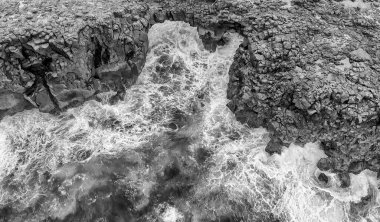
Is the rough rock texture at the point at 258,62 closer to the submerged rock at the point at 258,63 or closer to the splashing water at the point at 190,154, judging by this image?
the submerged rock at the point at 258,63

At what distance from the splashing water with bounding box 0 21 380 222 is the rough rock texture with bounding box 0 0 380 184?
1.04 metres

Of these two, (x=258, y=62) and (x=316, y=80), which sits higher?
(x=258, y=62)

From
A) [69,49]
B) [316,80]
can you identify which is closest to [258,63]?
[316,80]

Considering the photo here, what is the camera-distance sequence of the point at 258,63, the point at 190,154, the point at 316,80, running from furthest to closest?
the point at 258,63 < the point at 190,154 < the point at 316,80

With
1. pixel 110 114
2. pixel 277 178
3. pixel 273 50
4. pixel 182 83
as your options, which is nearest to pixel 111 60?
pixel 110 114

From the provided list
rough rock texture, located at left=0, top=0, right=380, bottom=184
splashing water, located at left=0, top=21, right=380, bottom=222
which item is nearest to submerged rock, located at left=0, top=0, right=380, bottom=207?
rough rock texture, located at left=0, top=0, right=380, bottom=184

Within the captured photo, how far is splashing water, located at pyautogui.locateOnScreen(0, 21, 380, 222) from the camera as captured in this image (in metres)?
18.6

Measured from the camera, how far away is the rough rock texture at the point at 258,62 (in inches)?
781

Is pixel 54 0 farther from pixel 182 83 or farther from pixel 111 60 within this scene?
pixel 182 83

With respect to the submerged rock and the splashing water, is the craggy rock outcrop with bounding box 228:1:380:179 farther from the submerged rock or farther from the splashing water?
the splashing water

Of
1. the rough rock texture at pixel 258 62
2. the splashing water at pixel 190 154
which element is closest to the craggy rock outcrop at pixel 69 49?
the rough rock texture at pixel 258 62

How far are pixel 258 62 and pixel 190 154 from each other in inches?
310

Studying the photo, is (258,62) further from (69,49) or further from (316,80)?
(69,49)

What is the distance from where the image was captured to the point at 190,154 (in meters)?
20.7
